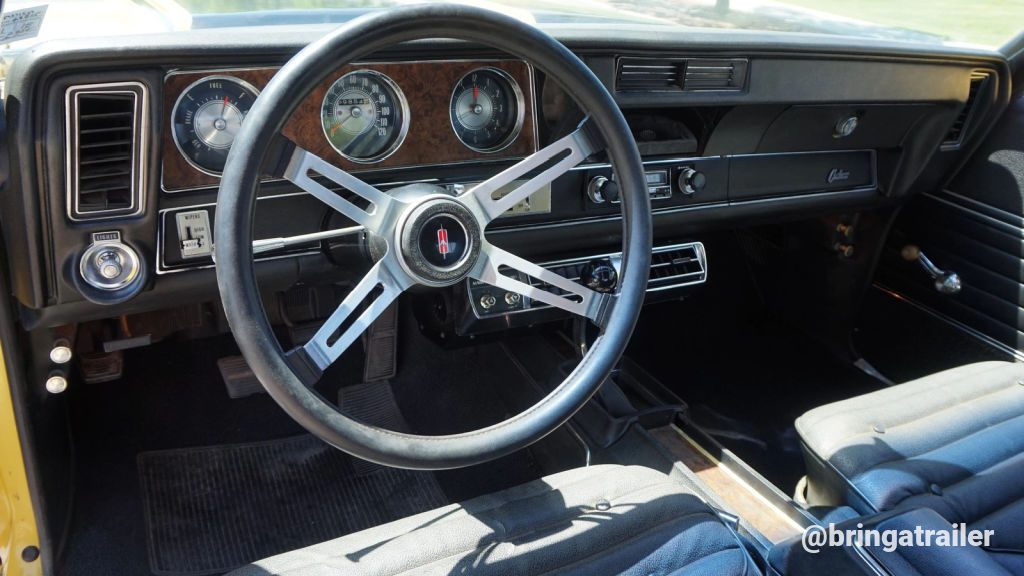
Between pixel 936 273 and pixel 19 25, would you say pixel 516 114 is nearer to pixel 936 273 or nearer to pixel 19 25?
pixel 19 25

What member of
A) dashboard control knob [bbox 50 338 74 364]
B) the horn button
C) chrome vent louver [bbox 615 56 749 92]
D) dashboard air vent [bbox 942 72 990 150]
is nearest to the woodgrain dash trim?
chrome vent louver [bbox 615 56 749 92]

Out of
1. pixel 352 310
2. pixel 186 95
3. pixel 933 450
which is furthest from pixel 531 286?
pixel 933 450

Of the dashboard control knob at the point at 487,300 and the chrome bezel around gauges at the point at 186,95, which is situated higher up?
the chrome bezel around gauges at the point at 186,95

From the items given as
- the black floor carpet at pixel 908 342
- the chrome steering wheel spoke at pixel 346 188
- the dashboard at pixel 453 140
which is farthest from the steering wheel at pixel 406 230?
the black floor carpet at pixel 908 342

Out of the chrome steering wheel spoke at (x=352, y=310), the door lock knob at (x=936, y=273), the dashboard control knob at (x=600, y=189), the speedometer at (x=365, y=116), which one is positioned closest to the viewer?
the chrome steering wheel spoke at (x=352, y=310)

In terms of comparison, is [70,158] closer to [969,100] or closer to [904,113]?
[904,113]

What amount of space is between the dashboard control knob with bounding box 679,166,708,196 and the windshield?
0.41 m

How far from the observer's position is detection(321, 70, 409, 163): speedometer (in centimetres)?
167

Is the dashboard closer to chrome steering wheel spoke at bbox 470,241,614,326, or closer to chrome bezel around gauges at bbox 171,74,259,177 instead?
chrome bezel around gauges at bbox 171,74,259,177

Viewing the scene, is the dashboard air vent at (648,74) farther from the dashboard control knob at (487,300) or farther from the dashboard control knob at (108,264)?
the dashboard control knob at (108,264)

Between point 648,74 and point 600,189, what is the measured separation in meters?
0.31

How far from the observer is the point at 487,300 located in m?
2.03

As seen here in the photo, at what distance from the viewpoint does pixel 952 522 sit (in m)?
1.57

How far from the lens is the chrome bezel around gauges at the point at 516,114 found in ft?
5.90
